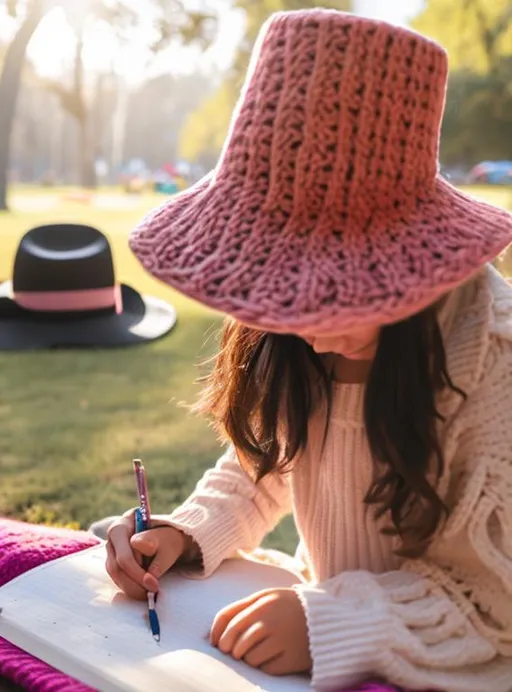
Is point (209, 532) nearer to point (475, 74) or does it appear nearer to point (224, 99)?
point (475, 74)

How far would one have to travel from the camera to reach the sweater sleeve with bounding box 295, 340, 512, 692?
819mm

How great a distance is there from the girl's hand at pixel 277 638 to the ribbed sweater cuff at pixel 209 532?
19 centimetres

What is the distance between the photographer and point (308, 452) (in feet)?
3.32

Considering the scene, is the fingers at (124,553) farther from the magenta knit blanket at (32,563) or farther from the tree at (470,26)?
the tree at (470,26)

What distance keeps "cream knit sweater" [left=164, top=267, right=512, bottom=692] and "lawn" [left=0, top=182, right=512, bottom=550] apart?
0.34 meters

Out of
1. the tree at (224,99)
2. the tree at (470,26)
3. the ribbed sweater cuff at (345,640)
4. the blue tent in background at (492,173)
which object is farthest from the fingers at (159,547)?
the blue tent in background at (492,173)

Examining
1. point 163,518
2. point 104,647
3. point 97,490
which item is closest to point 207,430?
point 97,490

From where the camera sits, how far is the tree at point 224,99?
17.6ft

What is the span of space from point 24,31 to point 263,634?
215 inches

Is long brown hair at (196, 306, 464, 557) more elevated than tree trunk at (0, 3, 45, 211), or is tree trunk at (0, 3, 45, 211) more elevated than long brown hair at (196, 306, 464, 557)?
long brown hair at (196, 306, 464, 557)

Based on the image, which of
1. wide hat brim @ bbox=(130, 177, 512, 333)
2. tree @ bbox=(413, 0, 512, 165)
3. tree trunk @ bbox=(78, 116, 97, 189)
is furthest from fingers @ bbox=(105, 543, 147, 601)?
tree trunk @ bbox=(78, 116, 97, 189)

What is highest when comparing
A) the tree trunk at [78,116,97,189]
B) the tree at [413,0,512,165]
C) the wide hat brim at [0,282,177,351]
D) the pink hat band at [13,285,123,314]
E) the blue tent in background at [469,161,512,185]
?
the tree at [413,0,512,165]

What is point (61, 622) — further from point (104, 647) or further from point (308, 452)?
point (308, 452)

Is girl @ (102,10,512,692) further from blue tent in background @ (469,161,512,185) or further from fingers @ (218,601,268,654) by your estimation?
blue tent in background @ (469,161,512,185)
